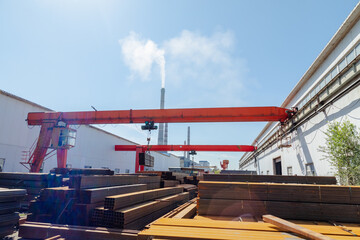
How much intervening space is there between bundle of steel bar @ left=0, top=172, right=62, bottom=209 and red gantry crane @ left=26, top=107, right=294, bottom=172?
519cm

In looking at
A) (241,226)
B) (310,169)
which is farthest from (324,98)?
(241,226)

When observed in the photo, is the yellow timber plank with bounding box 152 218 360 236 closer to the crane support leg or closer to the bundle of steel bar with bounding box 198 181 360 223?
the bundle of steel bar with bounding box 198 181 360 223

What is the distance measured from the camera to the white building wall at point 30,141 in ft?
40.4

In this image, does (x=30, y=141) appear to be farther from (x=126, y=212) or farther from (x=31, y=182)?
(x=126, y=212)

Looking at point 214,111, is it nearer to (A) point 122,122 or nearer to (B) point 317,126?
(B) point 317,126

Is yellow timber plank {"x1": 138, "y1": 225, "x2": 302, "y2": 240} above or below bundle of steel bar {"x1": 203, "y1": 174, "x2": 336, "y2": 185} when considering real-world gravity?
below

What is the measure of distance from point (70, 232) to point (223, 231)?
9.72 ft

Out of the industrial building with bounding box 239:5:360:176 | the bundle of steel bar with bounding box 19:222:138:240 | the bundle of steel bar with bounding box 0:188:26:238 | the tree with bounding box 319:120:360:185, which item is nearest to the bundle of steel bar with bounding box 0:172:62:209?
the bundle of steel bar with bounding box 0:188:26:238

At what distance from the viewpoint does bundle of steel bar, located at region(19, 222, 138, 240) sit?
149 inches

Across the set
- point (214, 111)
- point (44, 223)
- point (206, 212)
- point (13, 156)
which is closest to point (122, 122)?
point (214, 111)

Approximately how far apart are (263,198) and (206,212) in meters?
1.15

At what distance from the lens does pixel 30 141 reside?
13945mm

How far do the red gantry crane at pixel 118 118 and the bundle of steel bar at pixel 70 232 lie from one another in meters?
8.61

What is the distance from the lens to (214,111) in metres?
11.7
